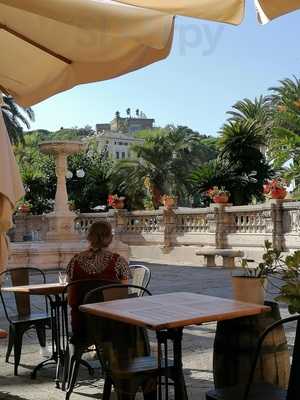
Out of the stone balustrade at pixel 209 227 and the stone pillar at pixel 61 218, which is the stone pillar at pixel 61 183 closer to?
the stone pillar at pixel 61 218

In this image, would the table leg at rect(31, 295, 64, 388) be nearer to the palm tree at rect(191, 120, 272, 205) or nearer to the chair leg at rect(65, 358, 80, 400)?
the chair leg at rect(65, 358, 80, 400)

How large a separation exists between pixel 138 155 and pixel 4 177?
31.9 m

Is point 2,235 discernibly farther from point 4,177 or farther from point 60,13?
point 60,13

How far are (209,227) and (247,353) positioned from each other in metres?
17.5

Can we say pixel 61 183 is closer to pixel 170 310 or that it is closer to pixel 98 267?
pixel 98 267

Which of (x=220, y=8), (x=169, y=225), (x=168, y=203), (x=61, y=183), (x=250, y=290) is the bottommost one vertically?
(x=250, y=290)

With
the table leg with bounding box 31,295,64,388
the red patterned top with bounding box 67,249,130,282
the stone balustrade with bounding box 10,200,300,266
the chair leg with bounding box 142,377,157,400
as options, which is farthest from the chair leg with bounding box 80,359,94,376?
the stone balustrade with bounding box 10,200,300,266

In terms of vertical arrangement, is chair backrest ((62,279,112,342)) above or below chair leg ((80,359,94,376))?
above

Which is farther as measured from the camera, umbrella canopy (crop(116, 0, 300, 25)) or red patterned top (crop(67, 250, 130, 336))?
red patterned top (crop(67, 250, 130, 336))

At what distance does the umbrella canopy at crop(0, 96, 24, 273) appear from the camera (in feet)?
13.2

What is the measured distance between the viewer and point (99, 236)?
4.73 metres

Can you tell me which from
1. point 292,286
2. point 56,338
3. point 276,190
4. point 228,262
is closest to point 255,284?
point 292,286

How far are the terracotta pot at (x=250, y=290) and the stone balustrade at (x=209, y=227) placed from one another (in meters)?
13.1

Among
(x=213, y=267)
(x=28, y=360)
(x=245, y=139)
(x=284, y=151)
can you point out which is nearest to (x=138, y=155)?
(x=245, y=139)
